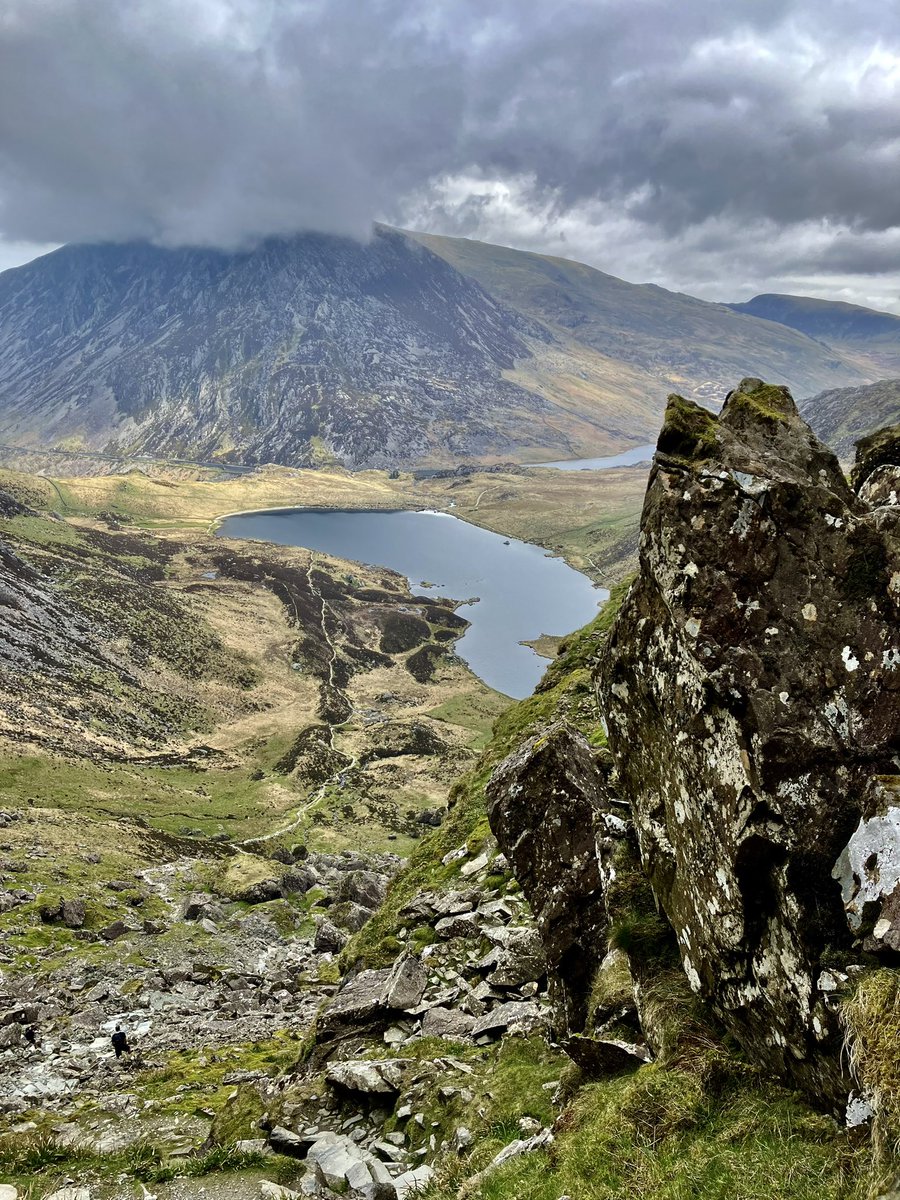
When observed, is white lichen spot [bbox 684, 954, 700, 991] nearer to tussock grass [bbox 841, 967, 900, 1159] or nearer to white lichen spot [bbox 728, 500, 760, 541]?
tussock grass [bbox 841, 967, 900, 1159]

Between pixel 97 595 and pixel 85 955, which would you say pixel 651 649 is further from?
pixel 97 595

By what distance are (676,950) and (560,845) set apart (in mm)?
3974

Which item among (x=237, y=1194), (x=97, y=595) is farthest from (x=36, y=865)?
(x=97, y=595)

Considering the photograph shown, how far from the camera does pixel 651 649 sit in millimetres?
10000

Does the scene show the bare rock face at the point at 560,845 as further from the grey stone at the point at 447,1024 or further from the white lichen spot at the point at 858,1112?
the white lichen spot at the point at 858,1112

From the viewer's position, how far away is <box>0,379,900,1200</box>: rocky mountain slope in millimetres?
6961

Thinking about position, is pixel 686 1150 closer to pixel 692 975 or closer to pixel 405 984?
pixel 692 975

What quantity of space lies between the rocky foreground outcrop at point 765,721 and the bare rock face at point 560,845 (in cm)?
309

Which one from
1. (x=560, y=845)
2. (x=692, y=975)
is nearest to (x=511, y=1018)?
(x=560, y=845)

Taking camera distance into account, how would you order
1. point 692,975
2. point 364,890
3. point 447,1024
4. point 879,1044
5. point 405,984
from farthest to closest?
1. point 364,890
2. point 405,984
3. point 447,1024
4. point 692,975
5. point 879,1044

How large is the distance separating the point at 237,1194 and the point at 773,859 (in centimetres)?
1140

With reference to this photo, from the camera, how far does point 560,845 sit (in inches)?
551

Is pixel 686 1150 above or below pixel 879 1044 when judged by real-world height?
below

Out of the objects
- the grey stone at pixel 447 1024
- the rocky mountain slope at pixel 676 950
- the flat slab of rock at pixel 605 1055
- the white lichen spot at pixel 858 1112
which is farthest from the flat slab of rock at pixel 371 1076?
the white lichen spot at pixel 858 1112
